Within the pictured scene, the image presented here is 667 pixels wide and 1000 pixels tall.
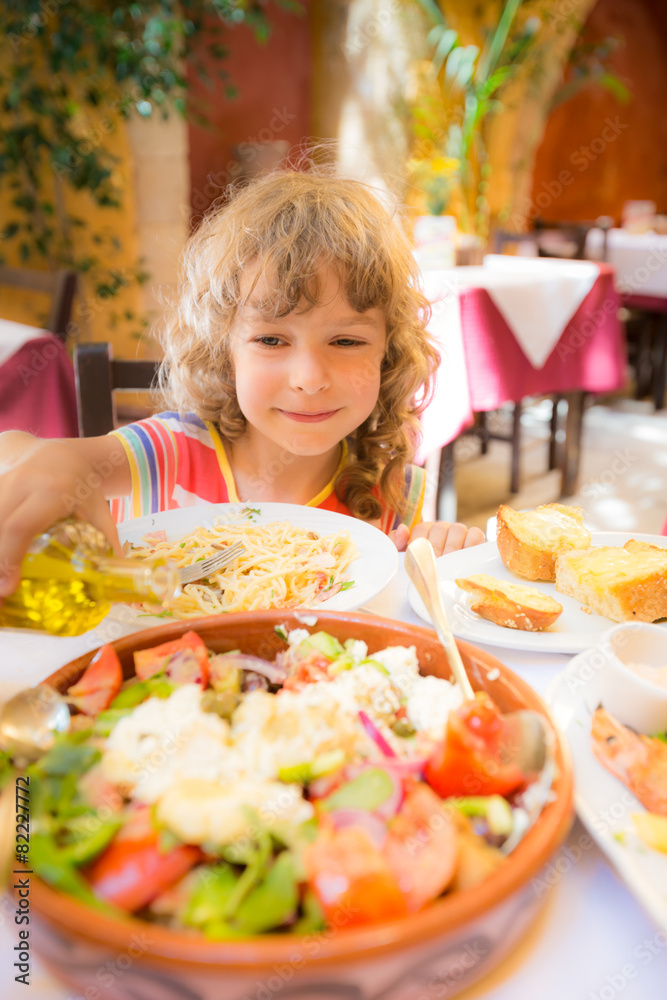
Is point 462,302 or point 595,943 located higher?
point 462,302

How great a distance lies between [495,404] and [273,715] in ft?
8.14

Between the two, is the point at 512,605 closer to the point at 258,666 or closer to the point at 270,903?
the point at 258,666

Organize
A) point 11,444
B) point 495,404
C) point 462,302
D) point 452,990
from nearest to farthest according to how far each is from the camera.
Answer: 1. point 452,990
2. point 11,444
3. point 462,302
4. point 495,404

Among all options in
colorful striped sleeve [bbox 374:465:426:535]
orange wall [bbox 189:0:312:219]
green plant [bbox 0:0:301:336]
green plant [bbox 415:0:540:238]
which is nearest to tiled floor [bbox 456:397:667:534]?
green plant [bbox 415:0:540:238]

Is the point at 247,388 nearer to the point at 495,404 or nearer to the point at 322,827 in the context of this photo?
the point at 322,827

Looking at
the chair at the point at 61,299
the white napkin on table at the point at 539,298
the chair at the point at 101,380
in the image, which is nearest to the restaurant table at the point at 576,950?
the chair at the point at 101,380

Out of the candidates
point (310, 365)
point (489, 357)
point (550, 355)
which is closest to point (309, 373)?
point (310, 365)

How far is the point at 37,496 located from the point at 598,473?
389 centimetres

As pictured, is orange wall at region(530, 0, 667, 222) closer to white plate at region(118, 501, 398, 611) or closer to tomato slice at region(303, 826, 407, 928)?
white plate at region(118, 501, 398, 611)

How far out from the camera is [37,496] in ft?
2.30

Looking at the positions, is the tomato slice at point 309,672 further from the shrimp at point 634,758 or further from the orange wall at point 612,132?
the orange wall at point 612,132

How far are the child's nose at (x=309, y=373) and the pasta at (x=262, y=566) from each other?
249mm

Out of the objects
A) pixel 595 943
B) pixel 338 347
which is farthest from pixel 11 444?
pixel 595 943

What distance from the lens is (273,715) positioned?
0.50 meters
